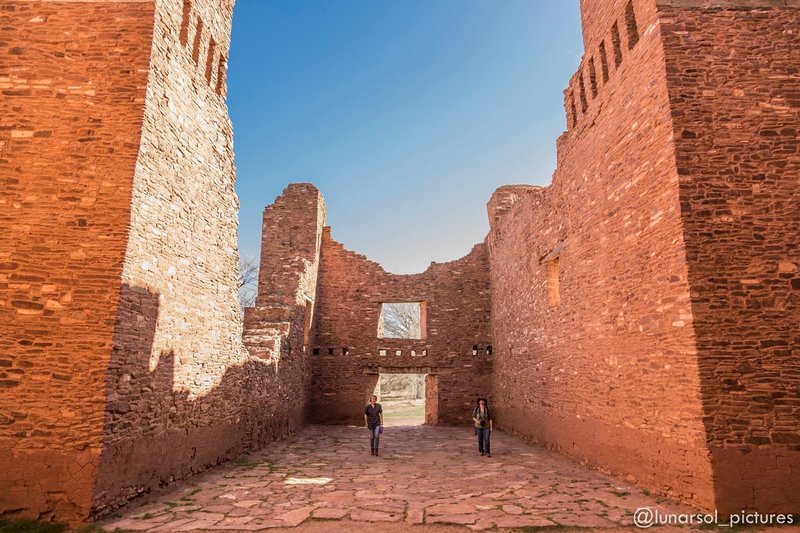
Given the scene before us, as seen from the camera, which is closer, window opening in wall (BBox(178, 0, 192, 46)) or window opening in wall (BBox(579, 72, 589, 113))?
window opening in wall (BBox(178, 0, 192, 46))

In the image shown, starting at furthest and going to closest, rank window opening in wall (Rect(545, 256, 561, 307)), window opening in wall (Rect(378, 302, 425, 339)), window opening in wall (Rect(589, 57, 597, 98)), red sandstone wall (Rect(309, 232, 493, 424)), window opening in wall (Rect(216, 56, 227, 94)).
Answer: window opening in wall (Rect(378, 302, 425, 339))
red sandstone wall (Rect(309, 232, 493, 424))
window opening in wall (Rect(545, 256, 561, 307))
window opening in wall (Rect(589, 57, 597, 98))
window opening in wall (Rect(216, 56, 227, 94))

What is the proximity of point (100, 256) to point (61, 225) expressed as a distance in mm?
768

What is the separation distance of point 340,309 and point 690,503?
15084 millimetres

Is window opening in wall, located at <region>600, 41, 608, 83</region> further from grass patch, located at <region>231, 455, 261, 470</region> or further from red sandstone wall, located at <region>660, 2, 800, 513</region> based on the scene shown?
grass patch, located at <region>231, 455, 261, 470</region>

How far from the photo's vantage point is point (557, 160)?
1220 centimetres

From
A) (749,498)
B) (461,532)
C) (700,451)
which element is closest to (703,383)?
(700,451)

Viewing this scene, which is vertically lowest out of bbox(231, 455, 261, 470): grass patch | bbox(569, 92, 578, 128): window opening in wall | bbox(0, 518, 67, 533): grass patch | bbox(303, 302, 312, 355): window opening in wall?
bbox(231, 455, 261, 470): grass patch

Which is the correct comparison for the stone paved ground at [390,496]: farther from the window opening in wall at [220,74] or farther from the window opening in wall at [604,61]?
the window opening in wall at [220,74]

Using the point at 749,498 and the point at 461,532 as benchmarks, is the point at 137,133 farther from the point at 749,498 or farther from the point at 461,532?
the point at 749,498

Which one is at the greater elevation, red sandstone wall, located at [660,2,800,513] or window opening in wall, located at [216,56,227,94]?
window opening in wall, located at [216,56,227,94]

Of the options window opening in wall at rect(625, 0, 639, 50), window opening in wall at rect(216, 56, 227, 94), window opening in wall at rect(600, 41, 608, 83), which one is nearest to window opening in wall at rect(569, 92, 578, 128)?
window opening in wall at rect(600, 41, 608, 83)

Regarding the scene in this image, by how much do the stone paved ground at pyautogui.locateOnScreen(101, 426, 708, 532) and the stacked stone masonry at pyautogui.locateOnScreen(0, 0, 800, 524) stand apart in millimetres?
639

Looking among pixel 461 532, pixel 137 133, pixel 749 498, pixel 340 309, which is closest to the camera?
pixel 461 532

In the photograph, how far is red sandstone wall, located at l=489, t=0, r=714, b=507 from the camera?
23.0 feet
